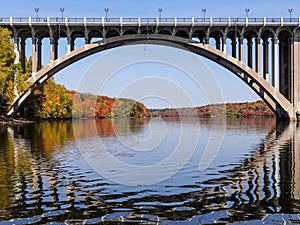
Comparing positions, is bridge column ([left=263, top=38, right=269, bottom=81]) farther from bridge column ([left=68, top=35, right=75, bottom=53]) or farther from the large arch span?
bridge column ([left=68, top=35, right=75, bottom=53])

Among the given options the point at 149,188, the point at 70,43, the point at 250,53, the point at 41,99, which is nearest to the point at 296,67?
the point at 250,53

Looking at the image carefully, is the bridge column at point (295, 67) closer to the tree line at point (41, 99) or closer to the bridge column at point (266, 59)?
the bridge column at point (266, 59)

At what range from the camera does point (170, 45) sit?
70.2 metres

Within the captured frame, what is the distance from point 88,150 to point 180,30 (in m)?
44.0

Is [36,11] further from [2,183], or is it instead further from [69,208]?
[69,208]

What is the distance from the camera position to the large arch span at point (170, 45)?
6775 cm

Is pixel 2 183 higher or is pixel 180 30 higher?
pixel 180 30

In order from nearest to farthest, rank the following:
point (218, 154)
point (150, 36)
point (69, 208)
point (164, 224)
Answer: point (164, 224)
point (69, 208)
point (218, 154)
point (150, 36)

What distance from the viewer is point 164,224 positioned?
435 inches

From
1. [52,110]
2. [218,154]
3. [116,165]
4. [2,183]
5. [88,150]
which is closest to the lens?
[2,183]

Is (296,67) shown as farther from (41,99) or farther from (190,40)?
(41,99)

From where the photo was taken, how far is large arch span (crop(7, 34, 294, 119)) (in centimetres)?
6775

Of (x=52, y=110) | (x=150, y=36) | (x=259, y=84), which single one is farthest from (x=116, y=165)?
(x=52, y=110)

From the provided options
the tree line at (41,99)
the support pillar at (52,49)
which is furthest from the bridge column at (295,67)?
the support pillar at (52,49)
